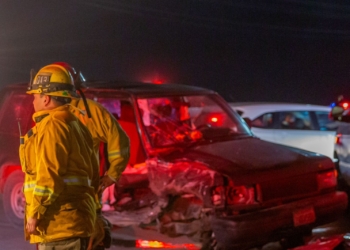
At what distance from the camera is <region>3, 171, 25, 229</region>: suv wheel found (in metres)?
7.61

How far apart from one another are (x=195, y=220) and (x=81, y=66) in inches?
1172

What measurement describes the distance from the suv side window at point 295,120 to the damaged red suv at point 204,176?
3623mm

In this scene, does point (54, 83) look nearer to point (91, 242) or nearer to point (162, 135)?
point (91, 242)

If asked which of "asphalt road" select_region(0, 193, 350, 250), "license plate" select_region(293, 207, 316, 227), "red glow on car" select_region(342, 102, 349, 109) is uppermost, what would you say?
"red glow on car" select_region(342, 102, 349, 109)

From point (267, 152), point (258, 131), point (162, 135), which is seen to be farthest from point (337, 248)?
point (258, 131)

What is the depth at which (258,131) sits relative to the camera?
35.2ft

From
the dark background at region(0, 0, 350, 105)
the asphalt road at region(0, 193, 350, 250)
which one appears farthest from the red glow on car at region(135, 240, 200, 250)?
the dark background at region(0, 0, 350, 105)

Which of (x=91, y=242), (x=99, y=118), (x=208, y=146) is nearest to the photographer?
(x=91, y=242)

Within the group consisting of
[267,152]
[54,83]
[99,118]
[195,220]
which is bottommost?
[195,220]

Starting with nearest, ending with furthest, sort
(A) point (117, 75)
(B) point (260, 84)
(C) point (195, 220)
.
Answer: (C) point (195, 220) → (B) point (260, 84) → (A) point (117, 75)

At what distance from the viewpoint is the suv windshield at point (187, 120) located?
676cm

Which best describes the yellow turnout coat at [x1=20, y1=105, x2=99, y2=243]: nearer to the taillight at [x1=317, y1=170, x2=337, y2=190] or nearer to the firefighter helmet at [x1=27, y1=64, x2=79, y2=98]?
the firefighter helmet at [x1=27, y1=64, x2=79, y2=98]

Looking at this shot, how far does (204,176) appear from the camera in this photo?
5773 millimetres

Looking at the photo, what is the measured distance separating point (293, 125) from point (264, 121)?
0.52m
